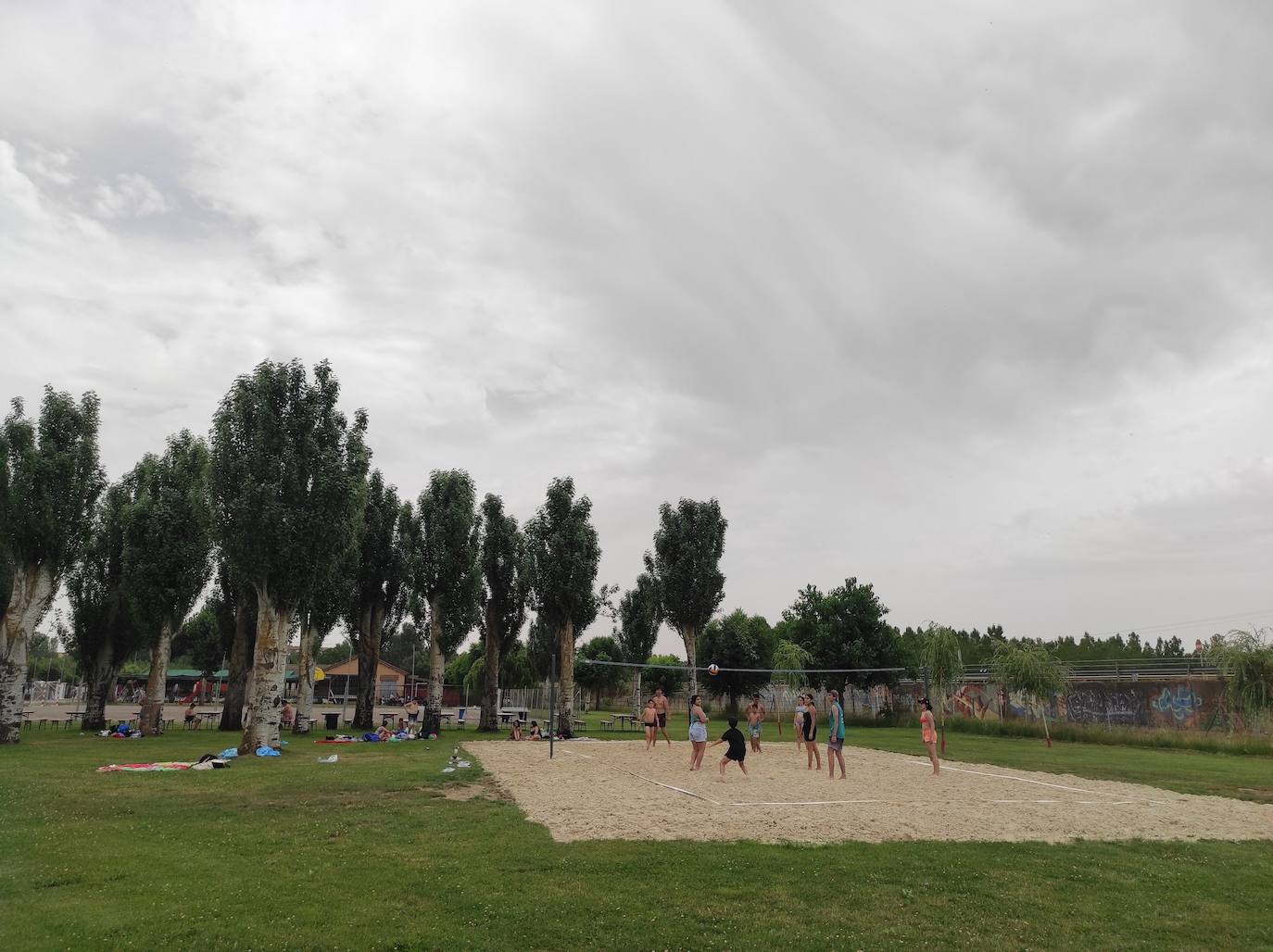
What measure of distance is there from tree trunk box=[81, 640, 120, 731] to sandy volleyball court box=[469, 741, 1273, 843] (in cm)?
2198

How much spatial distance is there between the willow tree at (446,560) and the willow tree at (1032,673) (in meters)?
24.0

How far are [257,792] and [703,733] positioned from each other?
1032cm

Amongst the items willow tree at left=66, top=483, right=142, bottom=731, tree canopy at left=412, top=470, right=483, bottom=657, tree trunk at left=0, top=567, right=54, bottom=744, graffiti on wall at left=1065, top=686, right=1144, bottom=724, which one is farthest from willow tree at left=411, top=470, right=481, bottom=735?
graffiti on wall at left=1065, top=686, right=1144, bottom=724

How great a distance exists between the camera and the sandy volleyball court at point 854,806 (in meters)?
12.0

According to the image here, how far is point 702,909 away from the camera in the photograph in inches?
312

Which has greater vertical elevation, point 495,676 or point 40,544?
point 40,544

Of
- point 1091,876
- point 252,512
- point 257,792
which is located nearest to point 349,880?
point 257,792

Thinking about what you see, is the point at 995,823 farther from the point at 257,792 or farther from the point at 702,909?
the point at 257,792

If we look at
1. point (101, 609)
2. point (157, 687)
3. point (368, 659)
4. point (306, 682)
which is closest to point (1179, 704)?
point (368, 659)

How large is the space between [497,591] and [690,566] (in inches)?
475

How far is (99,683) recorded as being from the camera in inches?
1357

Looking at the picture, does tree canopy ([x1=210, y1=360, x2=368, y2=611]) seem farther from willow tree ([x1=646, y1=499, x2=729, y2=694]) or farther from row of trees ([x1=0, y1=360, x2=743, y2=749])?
willow tree ([x1=646, y1=499, x2=729, y2=694])

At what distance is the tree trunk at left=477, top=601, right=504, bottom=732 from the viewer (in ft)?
121

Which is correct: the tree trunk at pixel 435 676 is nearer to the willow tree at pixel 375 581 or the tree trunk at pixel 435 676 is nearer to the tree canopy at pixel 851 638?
the willow tree at pixel 375 581
